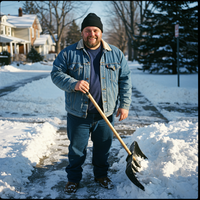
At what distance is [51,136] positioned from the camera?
456 centimetres

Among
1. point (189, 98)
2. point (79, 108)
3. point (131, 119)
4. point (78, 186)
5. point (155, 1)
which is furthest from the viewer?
point (155, 1)

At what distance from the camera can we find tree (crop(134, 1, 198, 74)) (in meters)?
14.3

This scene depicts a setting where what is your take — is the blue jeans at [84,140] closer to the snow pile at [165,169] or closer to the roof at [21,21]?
the snow pile at [165,169]

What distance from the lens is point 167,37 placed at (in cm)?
1517

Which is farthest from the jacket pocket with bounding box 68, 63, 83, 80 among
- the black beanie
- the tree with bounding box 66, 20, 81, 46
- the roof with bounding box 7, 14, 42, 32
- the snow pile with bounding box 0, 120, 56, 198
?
the tree with bounding box 66, 20, 81, 46

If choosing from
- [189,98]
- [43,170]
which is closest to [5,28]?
[189,98]

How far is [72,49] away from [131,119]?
3522mm

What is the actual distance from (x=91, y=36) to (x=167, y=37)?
1379cm

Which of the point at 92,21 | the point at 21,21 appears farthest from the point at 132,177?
the point at 21,21

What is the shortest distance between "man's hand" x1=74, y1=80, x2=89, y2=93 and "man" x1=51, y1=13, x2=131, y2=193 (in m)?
0.03

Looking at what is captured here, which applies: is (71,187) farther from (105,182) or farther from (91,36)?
(91,36)

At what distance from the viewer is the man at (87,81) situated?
8.61 ft

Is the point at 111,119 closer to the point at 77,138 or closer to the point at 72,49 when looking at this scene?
the point at 77,138

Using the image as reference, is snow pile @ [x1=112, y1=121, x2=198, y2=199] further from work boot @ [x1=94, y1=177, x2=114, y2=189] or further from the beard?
the beard
